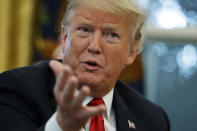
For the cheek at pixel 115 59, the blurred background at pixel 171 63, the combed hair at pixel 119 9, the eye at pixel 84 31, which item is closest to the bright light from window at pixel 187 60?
the blurred background at pixel 171 63

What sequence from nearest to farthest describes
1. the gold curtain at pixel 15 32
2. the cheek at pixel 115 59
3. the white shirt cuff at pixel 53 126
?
the white shirt cuff at pixel 53 126 → the cheek at pixel 115 59 → the gold curtain at pixel 15 32

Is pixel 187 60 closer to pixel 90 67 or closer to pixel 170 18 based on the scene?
pixel 170 18

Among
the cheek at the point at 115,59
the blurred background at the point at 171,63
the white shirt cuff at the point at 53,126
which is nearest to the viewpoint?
the white shirt cuff at the point at 53,126

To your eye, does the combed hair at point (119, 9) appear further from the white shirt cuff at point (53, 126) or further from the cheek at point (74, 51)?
the white shirt cuff at point (53, 126)

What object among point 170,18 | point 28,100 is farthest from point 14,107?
point 170,18

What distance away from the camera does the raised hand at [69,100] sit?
1.44 m

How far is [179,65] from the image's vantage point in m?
5.16

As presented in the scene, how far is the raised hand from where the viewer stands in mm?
1436

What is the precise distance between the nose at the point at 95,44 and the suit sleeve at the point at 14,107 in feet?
1.23

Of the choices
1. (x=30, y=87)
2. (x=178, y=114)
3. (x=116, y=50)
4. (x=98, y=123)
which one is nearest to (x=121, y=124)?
(x=98, y=123)

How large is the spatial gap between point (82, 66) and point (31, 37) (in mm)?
2690

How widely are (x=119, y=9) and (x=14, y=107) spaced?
71 centimetres

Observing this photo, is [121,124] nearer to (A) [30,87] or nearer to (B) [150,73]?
(A) [30,87]

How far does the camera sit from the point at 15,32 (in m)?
4.58
